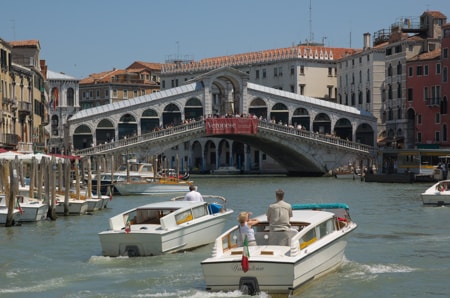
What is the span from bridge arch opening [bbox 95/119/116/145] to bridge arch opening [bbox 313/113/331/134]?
12946 millimetres

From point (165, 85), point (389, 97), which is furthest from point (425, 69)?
point (165, 85)

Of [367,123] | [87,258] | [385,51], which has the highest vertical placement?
[385,51]

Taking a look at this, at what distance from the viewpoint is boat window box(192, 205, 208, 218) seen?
18.8m

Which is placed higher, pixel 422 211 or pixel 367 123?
pixel 367 123

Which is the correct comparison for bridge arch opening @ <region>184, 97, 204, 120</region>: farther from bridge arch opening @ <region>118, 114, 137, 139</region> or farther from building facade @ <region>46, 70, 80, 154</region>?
building facade @ <region>46, 70, 80, 154</region>

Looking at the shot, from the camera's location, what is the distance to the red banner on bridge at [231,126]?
5800 cm

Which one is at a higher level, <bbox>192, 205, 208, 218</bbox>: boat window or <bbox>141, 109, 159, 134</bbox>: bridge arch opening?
<bbox>141, 109, 159, 134</bbox>: bridge arch opening

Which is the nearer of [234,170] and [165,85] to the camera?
[234,170]

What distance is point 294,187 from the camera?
45.5 meters

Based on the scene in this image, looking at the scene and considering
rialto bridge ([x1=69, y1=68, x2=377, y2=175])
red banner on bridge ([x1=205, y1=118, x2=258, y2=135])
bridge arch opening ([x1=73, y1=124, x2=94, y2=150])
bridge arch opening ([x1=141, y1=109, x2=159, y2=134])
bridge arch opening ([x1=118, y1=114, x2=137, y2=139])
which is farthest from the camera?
bridge arch opening ([x1=141, y1=109, x2=159, y2=134])

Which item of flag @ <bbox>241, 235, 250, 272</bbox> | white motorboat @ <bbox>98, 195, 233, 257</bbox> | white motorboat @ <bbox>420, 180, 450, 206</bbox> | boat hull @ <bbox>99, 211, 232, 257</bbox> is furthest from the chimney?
flag @ <bbox>241, 235, 250, 272</bbox>

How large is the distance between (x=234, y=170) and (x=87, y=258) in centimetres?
5693

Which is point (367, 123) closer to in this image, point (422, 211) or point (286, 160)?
point (286, 160)

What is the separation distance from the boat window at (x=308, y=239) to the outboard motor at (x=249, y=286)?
1221 millimetres
